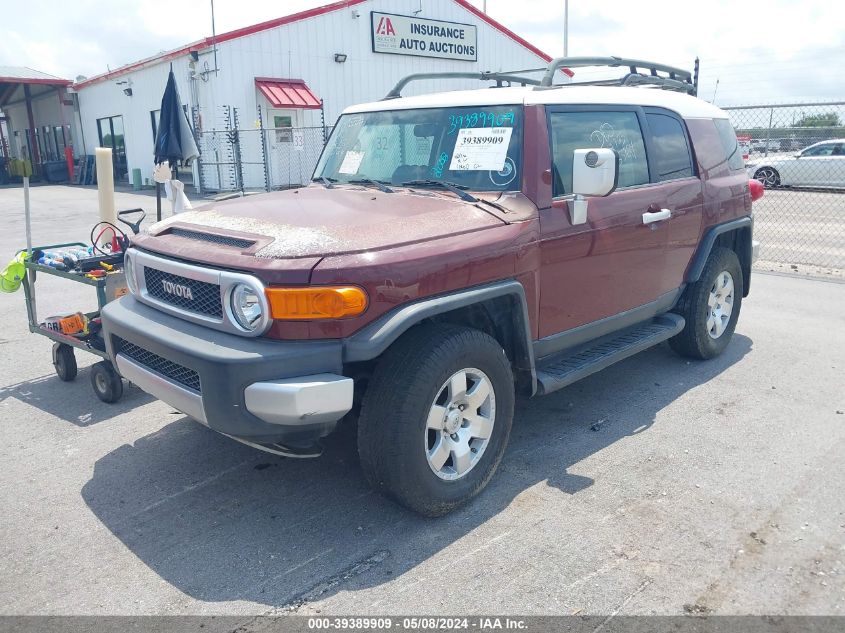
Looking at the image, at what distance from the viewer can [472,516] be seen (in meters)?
3.47

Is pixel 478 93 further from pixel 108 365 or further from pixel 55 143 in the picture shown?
pixel 55 143

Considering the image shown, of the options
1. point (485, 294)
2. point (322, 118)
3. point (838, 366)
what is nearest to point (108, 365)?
point (485, 294)

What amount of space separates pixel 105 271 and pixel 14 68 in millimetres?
36412

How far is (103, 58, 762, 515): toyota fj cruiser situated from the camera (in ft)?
9.79

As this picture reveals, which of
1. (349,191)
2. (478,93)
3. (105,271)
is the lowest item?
(105,271)

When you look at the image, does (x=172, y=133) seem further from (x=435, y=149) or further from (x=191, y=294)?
(x=191, y=294)

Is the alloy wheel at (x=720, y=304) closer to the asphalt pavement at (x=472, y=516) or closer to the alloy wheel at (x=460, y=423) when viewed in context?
the asphalt pavement at (x=472, y=516)

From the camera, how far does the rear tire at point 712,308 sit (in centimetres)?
540

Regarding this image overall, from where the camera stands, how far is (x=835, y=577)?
2951 mm

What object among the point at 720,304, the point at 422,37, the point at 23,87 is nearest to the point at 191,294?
the point at 720,304

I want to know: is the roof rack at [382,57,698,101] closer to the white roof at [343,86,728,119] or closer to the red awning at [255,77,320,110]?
the white roof at [343,86,728,119]

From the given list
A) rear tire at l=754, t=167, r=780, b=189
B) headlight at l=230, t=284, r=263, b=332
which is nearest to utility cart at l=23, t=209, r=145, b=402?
headlight at l=230, t=284, r=263, b=332

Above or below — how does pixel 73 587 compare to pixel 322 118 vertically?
below

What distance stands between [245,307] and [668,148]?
340 centimetres
